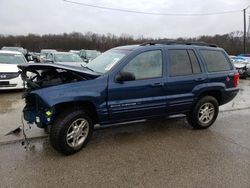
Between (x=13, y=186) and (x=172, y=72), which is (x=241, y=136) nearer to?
(x=172, y=72)

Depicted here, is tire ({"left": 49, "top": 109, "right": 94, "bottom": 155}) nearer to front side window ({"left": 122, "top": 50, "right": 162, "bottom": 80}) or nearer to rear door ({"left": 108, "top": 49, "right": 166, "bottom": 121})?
rear door ({"left": 108, "top": 49, "right": 166, "bottom": 121})

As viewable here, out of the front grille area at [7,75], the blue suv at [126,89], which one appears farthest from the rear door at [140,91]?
the front grille area at [7,75]

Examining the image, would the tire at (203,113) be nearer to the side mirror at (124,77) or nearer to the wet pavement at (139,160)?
the wet pavement at (139,160)

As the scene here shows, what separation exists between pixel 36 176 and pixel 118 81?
1900mm

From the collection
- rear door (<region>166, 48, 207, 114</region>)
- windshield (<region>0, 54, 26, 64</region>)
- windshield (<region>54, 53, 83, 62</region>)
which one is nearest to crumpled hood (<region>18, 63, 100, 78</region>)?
rear door (<region>166, 48, 207, 114</region>)

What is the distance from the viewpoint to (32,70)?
4.38m

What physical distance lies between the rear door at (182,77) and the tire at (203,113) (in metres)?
0.23

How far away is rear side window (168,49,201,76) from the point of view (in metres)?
5.07

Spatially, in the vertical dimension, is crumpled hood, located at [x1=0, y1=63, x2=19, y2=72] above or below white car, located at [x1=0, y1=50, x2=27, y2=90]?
above

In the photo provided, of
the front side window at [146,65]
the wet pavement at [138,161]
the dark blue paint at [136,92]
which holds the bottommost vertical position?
the wet pavement at [138,161]

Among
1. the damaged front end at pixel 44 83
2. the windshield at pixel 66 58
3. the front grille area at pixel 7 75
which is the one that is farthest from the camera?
the windshield at pixel 66 58

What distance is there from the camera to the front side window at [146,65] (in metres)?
4.59

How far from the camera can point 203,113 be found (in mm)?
5633

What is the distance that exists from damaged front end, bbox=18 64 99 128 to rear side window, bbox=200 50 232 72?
8.54 ft
